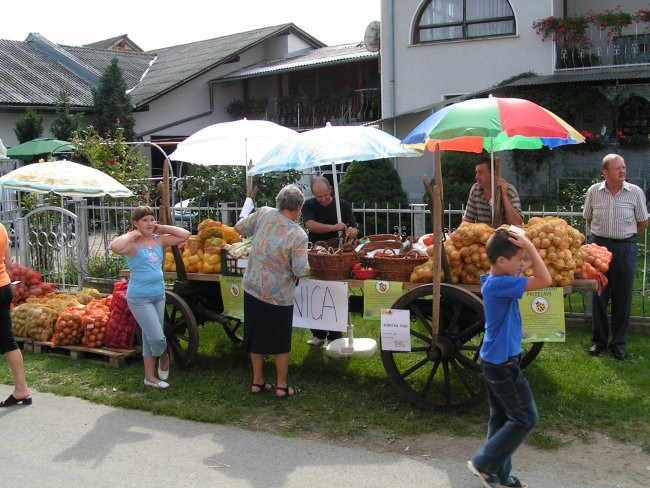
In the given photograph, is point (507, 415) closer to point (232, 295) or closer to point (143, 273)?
point (232, 295)

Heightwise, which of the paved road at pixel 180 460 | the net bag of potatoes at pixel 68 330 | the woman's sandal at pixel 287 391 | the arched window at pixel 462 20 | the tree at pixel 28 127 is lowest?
the paved road at pixel 180 460

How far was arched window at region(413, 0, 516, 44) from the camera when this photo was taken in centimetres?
1885

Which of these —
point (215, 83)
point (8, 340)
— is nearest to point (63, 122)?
point (215, 83)

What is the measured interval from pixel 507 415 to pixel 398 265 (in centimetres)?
194

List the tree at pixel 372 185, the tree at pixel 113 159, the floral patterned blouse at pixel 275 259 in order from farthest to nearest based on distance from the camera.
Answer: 1. the tree at pixel 113 159
2. the tree at pixel 372 185
3. the floral patterned blouse at pixel 275 259

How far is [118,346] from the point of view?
7.23 m

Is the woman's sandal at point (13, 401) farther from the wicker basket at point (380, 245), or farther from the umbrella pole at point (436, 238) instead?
the umbrella pole at point (436, 238)

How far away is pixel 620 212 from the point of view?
653 cm

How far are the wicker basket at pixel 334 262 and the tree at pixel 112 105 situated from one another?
66.4ft

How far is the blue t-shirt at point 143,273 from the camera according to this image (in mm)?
6199

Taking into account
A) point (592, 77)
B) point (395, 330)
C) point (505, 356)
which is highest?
point (592, 77)

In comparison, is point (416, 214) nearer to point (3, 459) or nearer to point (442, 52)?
point (3, 459)

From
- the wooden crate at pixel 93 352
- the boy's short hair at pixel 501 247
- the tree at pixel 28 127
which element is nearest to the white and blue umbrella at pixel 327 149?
the wooden crate at pixel 93 352

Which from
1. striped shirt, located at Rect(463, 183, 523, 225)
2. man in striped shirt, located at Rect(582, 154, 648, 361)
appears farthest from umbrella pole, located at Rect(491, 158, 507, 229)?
man in striped shirt, located at Rect(582, 154, 648, 361)
